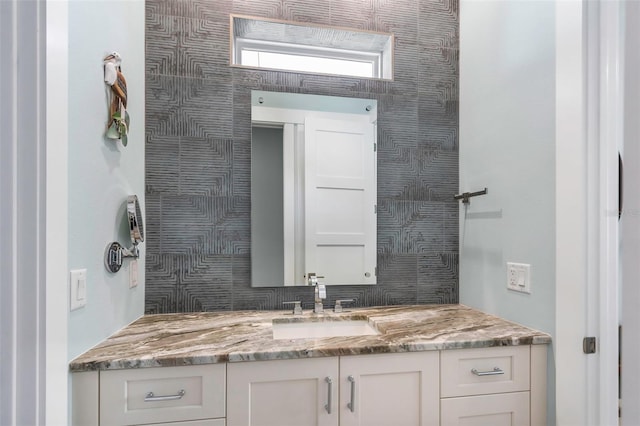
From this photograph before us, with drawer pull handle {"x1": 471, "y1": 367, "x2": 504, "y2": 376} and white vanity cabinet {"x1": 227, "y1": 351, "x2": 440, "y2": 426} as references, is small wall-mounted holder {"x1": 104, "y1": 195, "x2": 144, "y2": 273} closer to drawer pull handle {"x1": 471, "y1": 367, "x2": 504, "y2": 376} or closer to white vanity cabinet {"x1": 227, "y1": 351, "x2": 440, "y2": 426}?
white vanity cabinet {"x1": 227, "y1": 351, "x2": 440, "y2": 426}

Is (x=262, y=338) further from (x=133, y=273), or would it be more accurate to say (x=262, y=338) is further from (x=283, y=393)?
(x=133, y=273)

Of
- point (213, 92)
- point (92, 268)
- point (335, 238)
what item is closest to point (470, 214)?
point (335, 238)

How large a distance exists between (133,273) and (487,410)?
148cm

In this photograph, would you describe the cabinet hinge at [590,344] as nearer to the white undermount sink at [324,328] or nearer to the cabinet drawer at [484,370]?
the cabinet drawer at [484,370]

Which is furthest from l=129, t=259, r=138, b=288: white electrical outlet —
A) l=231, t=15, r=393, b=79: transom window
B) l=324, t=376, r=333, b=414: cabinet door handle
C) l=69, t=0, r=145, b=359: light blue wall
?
l=231, t=15, r=393, b=79: transom window

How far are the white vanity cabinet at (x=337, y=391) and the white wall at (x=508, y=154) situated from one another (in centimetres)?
50

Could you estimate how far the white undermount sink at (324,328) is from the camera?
5.20 ft

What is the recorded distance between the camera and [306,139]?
1.77 meters

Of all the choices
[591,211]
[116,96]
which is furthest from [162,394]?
[591,211]

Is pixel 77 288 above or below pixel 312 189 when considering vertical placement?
below

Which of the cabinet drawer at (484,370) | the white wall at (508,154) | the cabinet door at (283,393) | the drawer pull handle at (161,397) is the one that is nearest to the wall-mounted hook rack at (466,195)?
the white wall at (508,154)

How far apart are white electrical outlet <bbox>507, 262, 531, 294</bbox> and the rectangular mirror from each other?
0.62 metres

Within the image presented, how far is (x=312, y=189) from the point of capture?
5.82 ft
